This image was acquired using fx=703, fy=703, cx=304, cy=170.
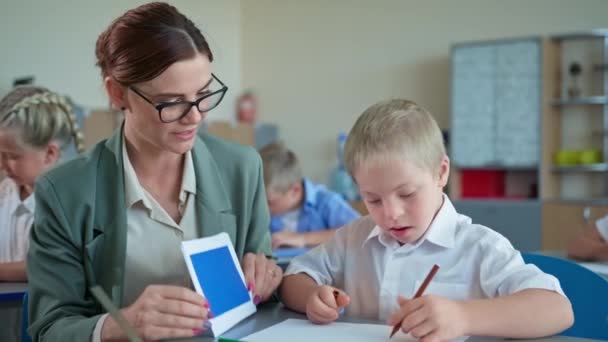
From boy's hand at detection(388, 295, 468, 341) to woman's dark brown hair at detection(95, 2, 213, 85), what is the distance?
2.13 feet

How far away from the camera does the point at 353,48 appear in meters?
6.56

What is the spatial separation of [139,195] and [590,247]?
65.6 inches

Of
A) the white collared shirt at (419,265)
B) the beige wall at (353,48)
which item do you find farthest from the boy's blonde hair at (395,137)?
the beige wall at (353,48)

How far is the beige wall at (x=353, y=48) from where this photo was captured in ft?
19.1

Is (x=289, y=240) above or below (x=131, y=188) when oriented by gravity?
below

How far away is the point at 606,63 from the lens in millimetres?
5367

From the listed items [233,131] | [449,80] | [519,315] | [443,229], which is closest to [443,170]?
[443,229]

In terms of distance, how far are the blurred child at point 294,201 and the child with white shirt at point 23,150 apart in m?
0.98

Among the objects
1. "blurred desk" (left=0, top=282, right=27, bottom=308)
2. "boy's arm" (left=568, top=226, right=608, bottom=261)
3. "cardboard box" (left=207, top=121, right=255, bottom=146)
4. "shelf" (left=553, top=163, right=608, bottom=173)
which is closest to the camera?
"blurred desk" (left=0, top=282, right=27, bottom=308)

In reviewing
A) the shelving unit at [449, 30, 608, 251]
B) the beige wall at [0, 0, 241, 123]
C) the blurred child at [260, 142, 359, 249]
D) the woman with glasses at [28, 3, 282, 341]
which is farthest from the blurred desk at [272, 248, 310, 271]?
the shelving unit at [449, 30, 608, 251]

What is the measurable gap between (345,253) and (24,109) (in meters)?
1.36

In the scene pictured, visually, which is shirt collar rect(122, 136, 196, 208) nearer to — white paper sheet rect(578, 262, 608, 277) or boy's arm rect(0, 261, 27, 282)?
boy's arm rect(0, 261, 27, 282)

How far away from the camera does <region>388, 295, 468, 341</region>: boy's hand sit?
1.04 m

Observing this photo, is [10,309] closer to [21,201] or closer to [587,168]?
[21,201]
